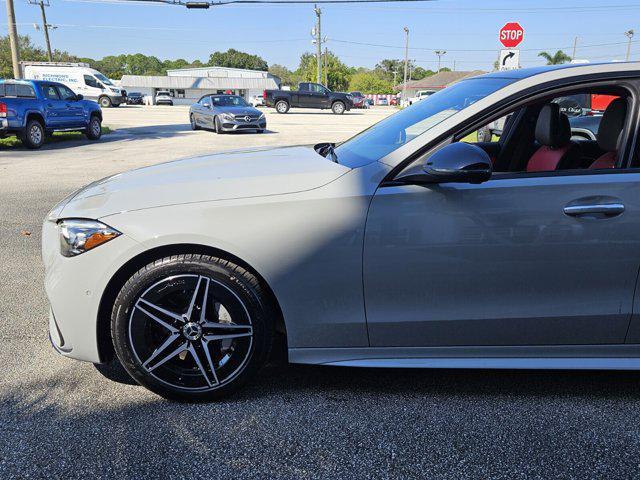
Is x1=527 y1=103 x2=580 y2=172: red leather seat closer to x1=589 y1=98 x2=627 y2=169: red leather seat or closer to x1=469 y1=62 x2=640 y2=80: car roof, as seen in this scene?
x1=589 y1=98 x2=627 y2=169: red leather seat

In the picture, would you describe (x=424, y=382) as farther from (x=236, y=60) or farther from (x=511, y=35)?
(x=236, y=60)

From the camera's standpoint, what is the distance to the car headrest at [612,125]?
2.86m

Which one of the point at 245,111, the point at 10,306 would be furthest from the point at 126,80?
the point at 10,306

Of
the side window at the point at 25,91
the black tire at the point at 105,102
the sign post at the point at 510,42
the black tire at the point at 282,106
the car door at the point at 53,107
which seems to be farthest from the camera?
the black tire at the point at 105,102

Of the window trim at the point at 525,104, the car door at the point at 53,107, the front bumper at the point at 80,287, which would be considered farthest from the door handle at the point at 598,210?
the car door at the point at 53,107

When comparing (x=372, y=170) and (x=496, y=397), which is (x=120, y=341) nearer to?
(x=372, y=170)

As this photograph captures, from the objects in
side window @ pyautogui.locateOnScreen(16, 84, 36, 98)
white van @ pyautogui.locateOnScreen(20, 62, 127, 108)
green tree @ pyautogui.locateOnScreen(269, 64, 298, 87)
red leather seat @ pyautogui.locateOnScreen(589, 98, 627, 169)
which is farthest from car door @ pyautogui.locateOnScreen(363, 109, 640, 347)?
green tree @ pyautogui.locateOnScreen(269, 64, 298, 87)

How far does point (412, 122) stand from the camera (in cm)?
316

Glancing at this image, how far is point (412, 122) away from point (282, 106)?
34247 mm

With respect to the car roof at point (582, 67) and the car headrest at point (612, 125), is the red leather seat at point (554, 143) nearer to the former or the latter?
the car headrest at point (612, 125)

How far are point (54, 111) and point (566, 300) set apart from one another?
52.0 ft

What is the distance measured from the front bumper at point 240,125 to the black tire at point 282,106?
16.4m

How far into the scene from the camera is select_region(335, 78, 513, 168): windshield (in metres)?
2.80

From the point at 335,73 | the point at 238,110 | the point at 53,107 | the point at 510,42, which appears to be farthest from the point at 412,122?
the point at 335,73
